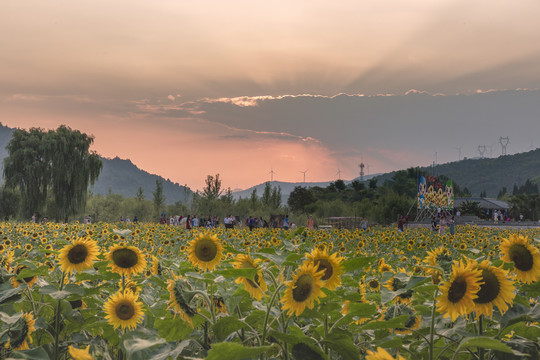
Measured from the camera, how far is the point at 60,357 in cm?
254

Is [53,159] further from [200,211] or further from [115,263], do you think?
[115,263]

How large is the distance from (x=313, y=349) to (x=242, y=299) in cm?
68

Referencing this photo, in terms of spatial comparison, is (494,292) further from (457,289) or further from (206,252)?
(206,252)

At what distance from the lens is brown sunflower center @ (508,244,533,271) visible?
2348 mm

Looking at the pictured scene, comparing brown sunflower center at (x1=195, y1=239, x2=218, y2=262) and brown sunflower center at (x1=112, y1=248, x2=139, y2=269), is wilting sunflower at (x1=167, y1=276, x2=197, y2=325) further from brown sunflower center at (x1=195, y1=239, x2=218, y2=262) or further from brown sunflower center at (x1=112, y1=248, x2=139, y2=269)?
brown sunflower center at (x1=112, y1=248, x2=139, y2=269)

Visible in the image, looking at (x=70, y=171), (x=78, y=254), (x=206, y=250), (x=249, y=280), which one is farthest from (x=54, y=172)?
(x=249, y=280)

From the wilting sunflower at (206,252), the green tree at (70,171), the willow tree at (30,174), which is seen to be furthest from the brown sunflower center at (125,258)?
the willow tree at (30,174)

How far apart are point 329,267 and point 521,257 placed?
40.8 inches

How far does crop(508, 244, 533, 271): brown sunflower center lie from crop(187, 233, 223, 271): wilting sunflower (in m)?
1.47

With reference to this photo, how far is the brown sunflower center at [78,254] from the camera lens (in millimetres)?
3191

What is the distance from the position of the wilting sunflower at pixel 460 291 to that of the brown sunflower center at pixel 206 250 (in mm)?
1260

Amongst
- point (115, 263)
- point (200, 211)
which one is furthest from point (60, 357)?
point (200, 211)

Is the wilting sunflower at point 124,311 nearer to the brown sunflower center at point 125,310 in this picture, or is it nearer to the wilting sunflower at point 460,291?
the brown sunflower center at point 125,310

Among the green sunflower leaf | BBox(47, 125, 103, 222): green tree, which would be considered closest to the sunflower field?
the green sunflower leaf
